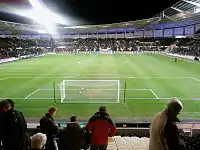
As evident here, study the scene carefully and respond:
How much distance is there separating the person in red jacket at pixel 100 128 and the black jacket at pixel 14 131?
1515 mm

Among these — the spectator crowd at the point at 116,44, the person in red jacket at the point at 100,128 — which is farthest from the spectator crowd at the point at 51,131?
the spectator crowd at the point at 116,44

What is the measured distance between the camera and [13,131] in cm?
621

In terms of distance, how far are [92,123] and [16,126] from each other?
5.55 ft

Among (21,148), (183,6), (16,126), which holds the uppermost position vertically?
(183,6)

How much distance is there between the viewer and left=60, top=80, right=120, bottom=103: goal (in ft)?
62.0

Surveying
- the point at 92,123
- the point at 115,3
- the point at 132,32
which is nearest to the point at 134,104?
the point at 92,123

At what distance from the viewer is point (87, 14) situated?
103375 millimetres

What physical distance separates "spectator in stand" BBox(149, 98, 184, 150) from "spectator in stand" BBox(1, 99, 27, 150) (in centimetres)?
271

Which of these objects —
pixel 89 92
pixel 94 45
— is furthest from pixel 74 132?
pixel 94 45

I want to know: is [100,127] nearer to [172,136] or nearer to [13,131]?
[13,131]

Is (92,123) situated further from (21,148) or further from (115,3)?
(115,3)

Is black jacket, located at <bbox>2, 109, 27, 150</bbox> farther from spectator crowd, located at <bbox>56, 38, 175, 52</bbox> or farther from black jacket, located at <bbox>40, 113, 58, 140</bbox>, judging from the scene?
spectator crowd, located at <bbox>56, 38, 175, 52</bbox>

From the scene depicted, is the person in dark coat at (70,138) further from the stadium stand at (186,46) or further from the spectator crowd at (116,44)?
the spectator crowd at (116,44)

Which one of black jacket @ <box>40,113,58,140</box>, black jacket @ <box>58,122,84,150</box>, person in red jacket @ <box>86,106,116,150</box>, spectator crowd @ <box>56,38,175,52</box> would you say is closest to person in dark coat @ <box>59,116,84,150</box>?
black jacket @ <box>58,122,84,150</box>
